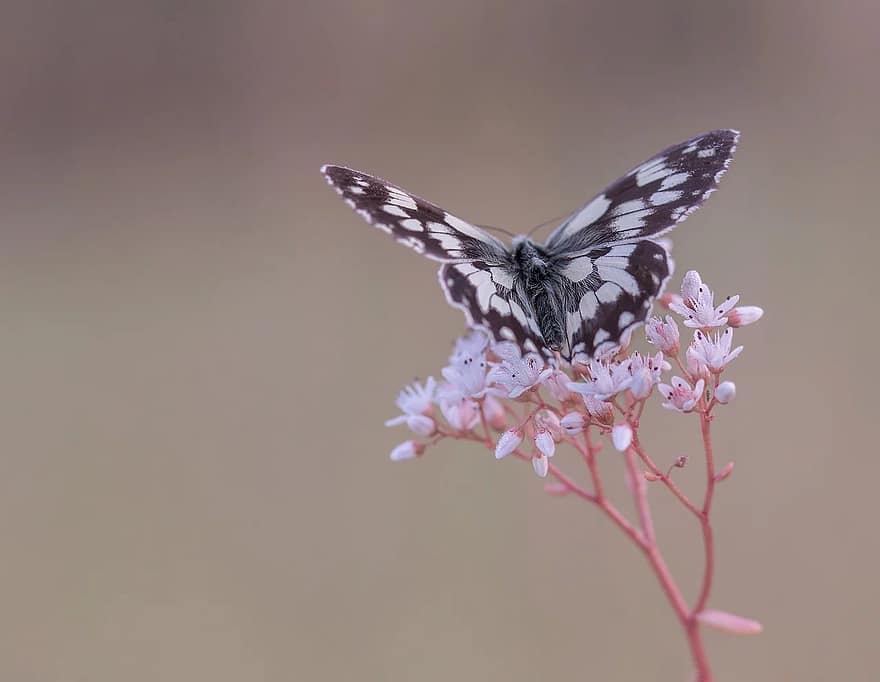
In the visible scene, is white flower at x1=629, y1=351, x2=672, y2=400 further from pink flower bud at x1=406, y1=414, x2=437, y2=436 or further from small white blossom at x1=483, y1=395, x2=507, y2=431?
pink flower bud at x1=406, y1=414, x2=437, y2=436

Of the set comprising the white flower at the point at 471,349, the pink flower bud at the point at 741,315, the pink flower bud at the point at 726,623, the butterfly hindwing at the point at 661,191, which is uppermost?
the butterfly hindwing at the point at 661,191

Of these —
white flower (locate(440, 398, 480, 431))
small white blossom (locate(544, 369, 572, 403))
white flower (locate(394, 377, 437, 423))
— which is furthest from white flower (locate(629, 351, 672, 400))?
white flower (locate(394, 377, 437, 423))

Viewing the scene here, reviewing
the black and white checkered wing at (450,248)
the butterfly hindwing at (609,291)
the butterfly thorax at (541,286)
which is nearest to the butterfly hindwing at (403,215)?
the black and white checkered wing at (450,248)

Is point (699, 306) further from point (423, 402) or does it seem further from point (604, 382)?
point (423, 402)

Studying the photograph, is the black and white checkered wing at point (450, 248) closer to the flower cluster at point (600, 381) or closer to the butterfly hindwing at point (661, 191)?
the flower cluster at point (600, 381)

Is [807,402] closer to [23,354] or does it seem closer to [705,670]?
[705,670]
